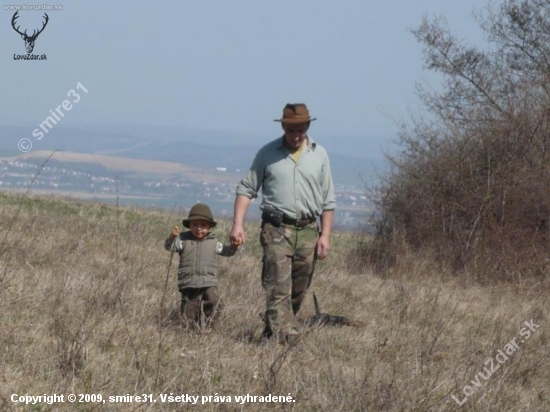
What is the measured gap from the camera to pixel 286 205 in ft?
24.8

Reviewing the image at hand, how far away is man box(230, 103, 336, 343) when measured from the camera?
747cm

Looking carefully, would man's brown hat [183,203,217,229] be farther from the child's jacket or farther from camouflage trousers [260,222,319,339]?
camouflage trousers [260,222,319,339]

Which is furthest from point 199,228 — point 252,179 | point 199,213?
point 252,179

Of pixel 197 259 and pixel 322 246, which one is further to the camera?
pixel 322 246

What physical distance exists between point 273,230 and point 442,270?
7.97 metres

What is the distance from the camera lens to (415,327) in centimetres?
888

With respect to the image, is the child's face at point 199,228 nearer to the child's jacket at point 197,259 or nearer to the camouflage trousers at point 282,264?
the child's jacket at point 197,259

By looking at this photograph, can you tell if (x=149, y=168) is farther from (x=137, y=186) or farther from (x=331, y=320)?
(x=331, y=320)

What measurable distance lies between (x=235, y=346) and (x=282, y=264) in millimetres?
833

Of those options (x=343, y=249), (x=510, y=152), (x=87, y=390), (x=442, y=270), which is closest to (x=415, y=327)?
(x=87, y=390)

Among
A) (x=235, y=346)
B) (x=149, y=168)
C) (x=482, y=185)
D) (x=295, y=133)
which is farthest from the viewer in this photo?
(x=149, y=168)

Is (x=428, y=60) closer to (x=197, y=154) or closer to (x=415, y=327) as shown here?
(x=415, y=327)

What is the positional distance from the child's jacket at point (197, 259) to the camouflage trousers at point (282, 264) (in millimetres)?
313

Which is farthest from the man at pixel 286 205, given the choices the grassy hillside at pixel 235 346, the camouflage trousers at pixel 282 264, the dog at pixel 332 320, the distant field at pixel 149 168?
the distant field at pixel 149 168
